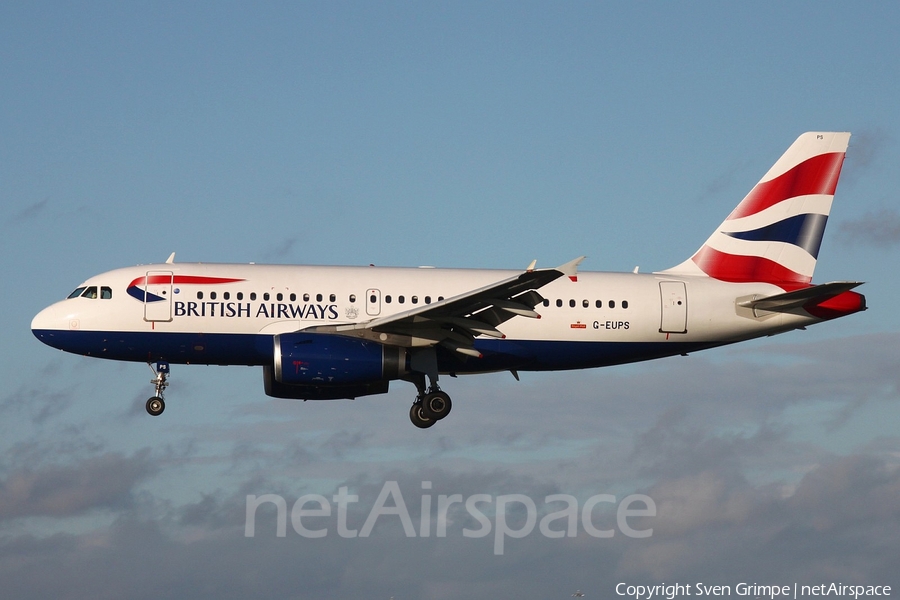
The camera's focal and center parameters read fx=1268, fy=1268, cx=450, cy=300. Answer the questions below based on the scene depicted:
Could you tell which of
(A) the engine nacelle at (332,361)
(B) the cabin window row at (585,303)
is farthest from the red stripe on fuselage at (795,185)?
(A) the engine nacelle at (332,361)

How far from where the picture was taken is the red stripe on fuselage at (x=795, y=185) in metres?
41.4

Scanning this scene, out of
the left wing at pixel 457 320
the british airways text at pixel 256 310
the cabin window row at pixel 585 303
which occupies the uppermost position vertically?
the cabin window row at pixel 585 303

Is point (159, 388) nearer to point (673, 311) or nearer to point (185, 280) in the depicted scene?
point (185, 280)

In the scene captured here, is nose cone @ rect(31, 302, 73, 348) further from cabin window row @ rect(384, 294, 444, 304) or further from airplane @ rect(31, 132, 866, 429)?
cabin window row @ rect(384, 294, 444, 304)

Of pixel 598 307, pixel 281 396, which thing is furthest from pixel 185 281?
pixel 598 307

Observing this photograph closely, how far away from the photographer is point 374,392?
124 ft

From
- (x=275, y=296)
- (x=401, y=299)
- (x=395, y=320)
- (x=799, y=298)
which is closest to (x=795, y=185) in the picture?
(x=799, y=298)

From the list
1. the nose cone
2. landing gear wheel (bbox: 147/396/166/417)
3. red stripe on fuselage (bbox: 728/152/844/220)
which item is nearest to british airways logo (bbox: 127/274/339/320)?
the nose cone

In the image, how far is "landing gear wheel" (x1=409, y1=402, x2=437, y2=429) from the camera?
36.6 metres

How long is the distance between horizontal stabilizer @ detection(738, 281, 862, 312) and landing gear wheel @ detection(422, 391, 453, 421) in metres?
9.48

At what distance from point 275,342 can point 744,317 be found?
46.2 ft

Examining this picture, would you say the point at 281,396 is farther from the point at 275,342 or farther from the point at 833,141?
the point at 833,141

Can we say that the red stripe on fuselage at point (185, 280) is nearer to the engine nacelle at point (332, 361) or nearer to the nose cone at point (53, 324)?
the nose cone at point (53, 324)

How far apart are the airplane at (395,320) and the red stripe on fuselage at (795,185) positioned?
10.2ft
